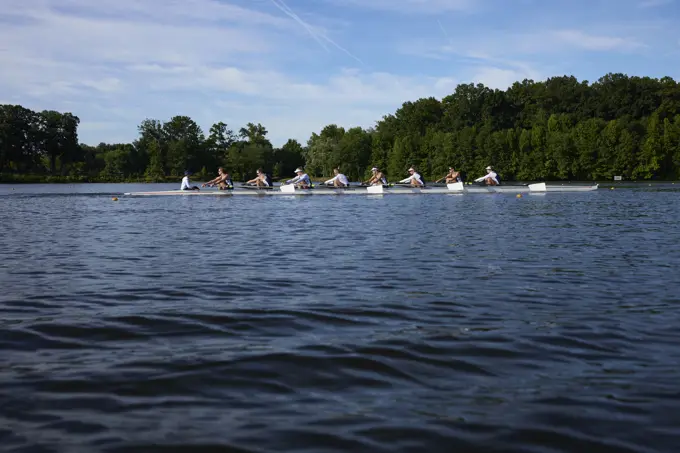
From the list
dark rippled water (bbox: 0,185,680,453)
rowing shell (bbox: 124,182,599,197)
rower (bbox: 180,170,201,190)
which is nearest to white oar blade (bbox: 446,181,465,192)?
rowing shell (bbox: 124,182,599,197)

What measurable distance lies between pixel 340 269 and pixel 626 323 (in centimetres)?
510

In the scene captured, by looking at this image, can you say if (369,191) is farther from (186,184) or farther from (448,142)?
(448,142)

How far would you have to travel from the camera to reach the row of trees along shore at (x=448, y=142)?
282 feet

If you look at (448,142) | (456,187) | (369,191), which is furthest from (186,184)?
(448,142)

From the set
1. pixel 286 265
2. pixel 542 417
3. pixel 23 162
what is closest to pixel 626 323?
pixel 542 417

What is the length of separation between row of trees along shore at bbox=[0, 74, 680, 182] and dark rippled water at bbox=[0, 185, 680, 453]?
7950 centimetres

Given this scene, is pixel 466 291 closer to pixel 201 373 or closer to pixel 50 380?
pixel 201 373

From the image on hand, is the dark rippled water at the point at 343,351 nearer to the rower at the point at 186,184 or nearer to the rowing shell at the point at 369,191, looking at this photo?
the rowing shell at the point at 369,191

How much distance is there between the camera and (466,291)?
8.84 m

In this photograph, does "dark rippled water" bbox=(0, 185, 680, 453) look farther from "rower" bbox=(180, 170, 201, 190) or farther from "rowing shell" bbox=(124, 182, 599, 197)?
"rower" bbox=(180, 170, 201, 190)

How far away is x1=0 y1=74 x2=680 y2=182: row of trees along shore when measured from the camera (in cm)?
8600

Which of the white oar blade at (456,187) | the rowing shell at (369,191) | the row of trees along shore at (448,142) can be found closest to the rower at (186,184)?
the rowing shell at (369,191)

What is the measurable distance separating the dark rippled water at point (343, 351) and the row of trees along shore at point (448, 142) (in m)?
79.5

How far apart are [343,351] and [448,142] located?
3765 inches
